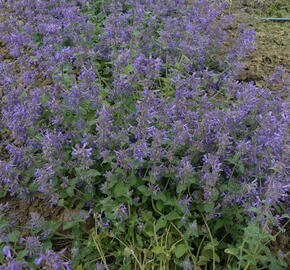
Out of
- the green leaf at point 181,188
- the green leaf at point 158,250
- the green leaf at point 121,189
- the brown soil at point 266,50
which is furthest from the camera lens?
the brown soil at point 266,50

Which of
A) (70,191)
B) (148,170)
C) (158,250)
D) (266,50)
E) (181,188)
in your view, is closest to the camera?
(158,250)

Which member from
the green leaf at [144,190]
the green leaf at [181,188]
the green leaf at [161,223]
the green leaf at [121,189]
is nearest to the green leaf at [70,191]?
the green leaf at [121,189]

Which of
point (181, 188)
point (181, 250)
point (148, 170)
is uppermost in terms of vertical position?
point (181, 188)

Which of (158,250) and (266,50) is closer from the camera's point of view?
(158,250)

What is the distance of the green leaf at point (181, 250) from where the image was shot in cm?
250

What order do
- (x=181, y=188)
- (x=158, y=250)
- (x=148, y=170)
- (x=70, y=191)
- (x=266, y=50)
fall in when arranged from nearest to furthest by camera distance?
(x=158, y=250) → (x=181, y=188) → (x=70, y=191) → (x=148, y=170) → (x=266, y=50)

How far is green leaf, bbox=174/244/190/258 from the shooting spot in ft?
8.22

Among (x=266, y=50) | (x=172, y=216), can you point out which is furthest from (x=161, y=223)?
(x=266, y=50)

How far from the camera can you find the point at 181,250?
2.54 m

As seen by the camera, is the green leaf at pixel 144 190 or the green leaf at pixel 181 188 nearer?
the green leaf at pixel 181 188

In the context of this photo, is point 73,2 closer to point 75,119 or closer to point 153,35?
point 153,35

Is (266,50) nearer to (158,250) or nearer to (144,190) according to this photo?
(144,190)

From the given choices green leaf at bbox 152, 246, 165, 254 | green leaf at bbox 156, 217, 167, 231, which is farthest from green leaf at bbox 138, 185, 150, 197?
green leaf at bbox 152, 246, 165, 254

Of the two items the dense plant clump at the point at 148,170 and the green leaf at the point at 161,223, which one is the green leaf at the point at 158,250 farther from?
the green leaf at the point at 161,223
